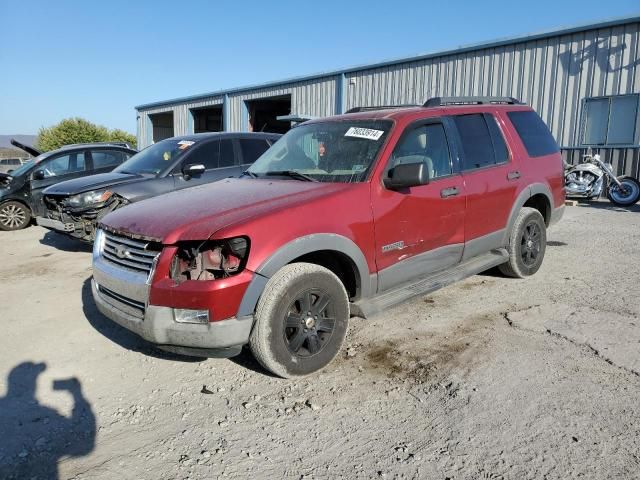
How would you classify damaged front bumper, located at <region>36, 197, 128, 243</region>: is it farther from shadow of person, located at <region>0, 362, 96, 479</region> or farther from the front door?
→ the front door

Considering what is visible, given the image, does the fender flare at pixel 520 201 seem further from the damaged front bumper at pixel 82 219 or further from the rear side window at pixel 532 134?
the damaged front bumper at pixel 82 219

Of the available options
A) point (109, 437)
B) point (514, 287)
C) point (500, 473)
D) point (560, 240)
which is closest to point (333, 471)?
point (500, 473)

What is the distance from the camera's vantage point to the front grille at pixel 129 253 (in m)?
3.16

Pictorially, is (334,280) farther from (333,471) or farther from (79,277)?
(79,277)

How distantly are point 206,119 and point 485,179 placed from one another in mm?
28565

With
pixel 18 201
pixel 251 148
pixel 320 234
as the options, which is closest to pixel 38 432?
pixel 320 234

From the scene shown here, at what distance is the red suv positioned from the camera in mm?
3006

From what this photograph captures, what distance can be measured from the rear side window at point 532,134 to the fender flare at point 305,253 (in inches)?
110

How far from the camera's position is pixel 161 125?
1358 inches

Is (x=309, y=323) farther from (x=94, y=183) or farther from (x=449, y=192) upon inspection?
(x=94, y=183)

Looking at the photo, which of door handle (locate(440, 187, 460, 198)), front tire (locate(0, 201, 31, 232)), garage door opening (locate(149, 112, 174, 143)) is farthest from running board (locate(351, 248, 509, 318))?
garage door opening (locate(149, 112, 174, 143))

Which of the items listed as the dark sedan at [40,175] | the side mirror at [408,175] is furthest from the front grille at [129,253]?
the dark sedan at [40,175]

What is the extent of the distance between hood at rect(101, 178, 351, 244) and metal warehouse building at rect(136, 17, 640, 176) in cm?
1178

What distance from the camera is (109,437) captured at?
276 centimetres
